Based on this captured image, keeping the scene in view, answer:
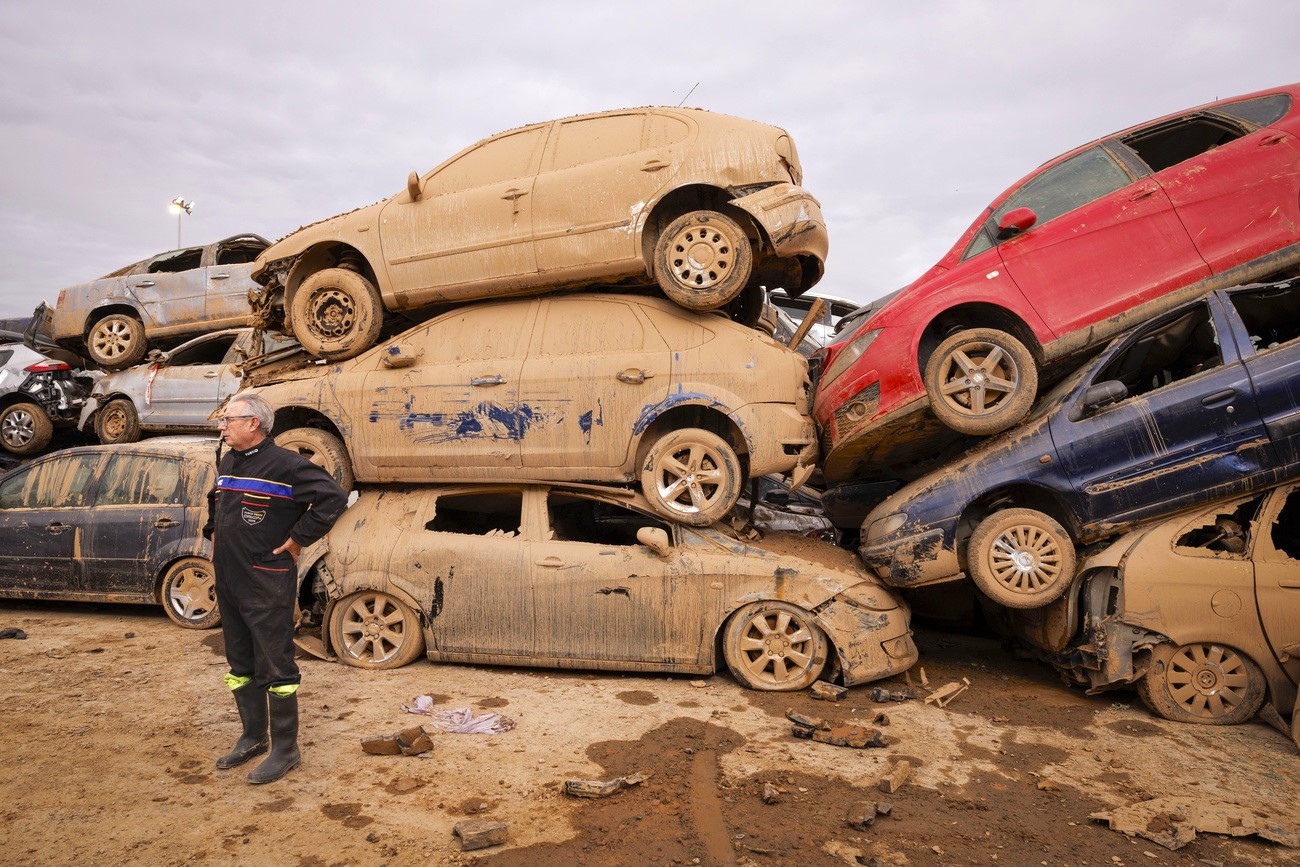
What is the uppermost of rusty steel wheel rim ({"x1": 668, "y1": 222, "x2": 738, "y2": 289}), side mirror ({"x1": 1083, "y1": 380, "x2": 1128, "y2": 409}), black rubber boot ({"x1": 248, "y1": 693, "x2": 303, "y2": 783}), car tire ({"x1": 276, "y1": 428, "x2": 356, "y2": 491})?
rusty steel wheel rim ({"x1": 668, "y1": 222, "x2": 738, "y2": 289})

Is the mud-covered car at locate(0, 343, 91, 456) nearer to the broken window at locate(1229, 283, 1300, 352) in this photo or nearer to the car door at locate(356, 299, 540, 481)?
the car door at locate(356, 299, 540, 481)

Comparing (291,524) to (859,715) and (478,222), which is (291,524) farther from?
(859,715)

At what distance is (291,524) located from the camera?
13.0 feet

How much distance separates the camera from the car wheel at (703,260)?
5.54 metres

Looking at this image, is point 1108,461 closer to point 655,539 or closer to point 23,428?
point 655,539

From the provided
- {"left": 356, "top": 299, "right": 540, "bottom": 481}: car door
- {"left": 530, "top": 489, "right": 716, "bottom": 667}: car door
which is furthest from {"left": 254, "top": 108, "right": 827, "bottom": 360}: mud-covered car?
{"left": 530, "top": 489, "right": 716, "bottom": 667}: car door

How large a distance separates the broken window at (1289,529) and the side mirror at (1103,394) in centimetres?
108

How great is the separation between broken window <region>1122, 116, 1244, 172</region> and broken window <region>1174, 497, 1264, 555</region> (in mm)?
2361

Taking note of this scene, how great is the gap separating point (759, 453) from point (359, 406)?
2968 mm

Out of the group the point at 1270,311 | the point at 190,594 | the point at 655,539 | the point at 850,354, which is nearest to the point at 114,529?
the point at 190,594

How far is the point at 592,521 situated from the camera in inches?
238

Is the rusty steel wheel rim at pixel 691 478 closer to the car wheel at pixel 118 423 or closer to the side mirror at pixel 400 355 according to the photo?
the side mirror at pixel 400 355

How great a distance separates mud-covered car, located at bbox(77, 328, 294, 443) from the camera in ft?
27.0

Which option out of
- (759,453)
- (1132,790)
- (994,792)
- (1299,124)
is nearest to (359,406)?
(759,453)
